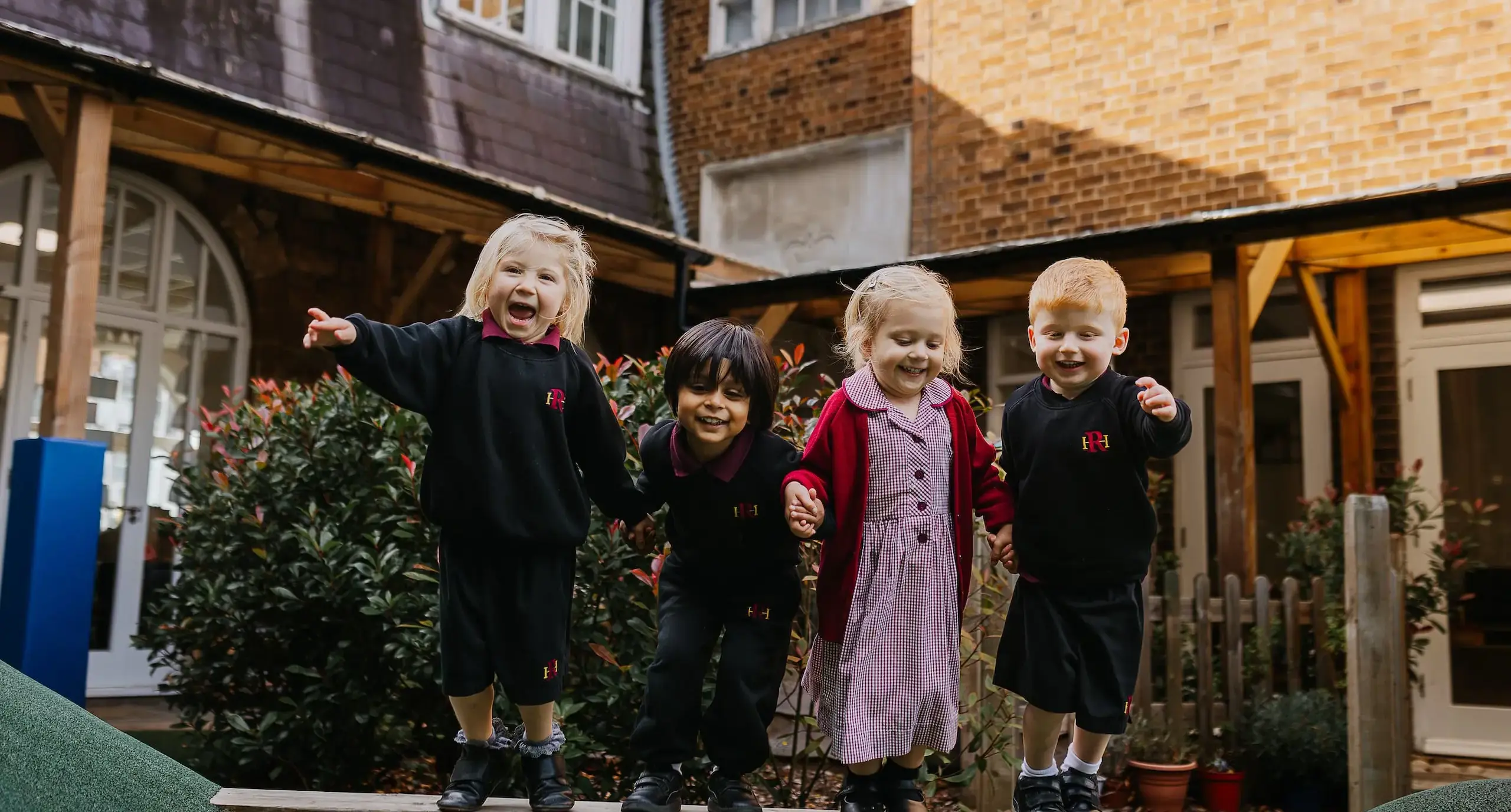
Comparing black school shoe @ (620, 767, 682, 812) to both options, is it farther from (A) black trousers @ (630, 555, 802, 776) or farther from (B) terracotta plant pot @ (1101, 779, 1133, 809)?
(B) terracotta plant pot @ (1101, 779, 1133, 809)

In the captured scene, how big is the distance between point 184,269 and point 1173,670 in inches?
264

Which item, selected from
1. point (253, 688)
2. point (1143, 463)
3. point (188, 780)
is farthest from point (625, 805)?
point (253, 688)

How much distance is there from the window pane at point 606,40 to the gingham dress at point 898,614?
8.65m

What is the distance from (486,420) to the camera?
2.89m

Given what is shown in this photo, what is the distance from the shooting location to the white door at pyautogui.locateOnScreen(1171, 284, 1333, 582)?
8078mm

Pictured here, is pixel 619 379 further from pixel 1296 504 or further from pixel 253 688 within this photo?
pixel 1296 504

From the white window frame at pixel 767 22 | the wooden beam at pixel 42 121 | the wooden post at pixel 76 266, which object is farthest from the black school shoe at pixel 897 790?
the white window frame at pixel 767 22

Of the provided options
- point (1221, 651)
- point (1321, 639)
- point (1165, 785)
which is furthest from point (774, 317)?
point (1165, 785)

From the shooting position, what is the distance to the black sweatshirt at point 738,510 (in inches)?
117

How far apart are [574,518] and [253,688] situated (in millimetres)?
2649

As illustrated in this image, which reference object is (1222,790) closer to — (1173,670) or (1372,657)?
(1173,670)

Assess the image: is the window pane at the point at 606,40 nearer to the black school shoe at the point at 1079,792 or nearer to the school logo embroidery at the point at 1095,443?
the school logo embroidery at the point at 1095,443

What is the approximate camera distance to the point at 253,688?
4895mm

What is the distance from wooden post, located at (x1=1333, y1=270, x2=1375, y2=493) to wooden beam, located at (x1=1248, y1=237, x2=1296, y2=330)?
1152mm
